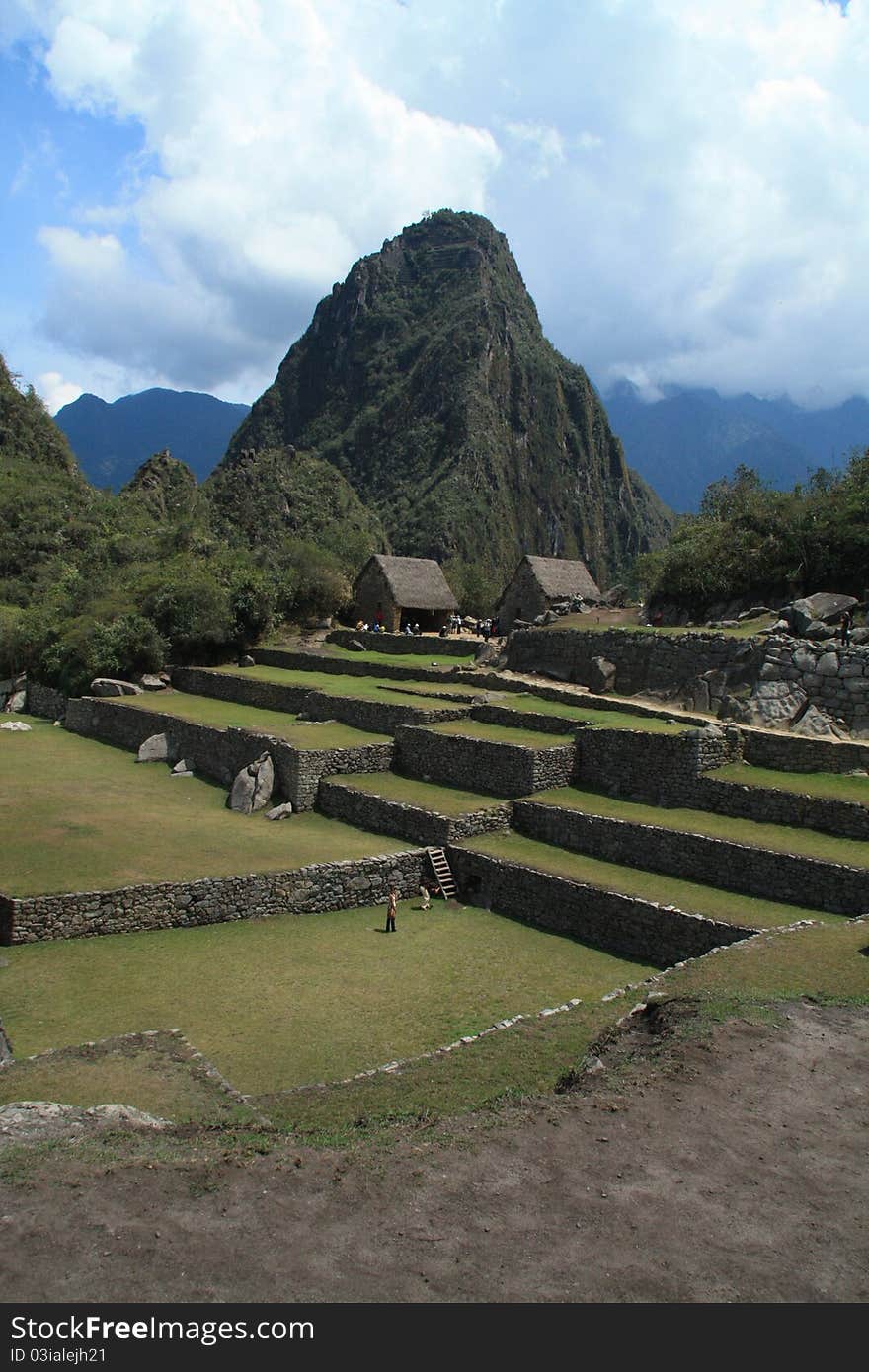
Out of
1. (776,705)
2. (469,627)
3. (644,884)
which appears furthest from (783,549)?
(469,627)

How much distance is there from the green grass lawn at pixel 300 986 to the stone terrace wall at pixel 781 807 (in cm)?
430

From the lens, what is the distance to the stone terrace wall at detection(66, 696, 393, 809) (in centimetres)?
1941

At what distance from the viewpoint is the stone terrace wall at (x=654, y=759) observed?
54.8 ft

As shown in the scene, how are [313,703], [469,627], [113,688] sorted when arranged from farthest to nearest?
1. [469,627]
2. [113,688]
3. [313,703]

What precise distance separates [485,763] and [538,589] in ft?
53.7

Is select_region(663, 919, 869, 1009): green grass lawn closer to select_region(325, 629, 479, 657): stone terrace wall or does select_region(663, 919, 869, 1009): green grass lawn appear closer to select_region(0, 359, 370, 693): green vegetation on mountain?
select_region(325, 629, 479, 657): stone terrace wall

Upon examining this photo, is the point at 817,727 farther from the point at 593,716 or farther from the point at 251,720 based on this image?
the point at 251,720

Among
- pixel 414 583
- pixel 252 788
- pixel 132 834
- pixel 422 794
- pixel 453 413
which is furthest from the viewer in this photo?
pixel 453 413

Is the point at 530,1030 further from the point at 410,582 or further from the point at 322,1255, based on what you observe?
the point at 410,582

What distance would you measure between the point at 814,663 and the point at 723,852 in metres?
6.53

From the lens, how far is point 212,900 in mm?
13992

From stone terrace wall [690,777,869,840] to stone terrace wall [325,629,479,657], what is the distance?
15944 mm

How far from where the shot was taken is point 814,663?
61.1 ft

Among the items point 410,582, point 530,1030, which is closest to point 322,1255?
point 530,1030
